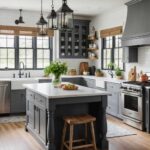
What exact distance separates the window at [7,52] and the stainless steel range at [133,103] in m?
3.57

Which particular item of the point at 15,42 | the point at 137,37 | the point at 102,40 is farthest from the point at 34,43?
the point at 137,37

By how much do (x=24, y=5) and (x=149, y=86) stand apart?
3910mm

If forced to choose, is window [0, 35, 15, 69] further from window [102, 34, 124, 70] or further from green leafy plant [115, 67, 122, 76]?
green leafy plant [115, 67, 122, 76]

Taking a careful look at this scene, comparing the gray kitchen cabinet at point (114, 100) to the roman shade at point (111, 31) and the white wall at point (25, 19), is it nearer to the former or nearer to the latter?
the roman shade at point (111, 31)

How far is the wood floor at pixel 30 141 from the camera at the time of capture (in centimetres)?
436

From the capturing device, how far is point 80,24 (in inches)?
335

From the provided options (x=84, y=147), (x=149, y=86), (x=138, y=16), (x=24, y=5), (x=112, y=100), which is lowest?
(x=84, y=147)

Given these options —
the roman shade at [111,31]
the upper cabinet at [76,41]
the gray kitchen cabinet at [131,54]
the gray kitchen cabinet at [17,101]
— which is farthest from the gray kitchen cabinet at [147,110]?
the upper cabinet at [76,41]

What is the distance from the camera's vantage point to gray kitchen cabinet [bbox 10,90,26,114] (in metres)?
6.74

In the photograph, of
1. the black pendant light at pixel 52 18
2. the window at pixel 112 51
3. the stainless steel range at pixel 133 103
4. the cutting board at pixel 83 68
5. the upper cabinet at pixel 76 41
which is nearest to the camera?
the black pendant light at pixel 52 18

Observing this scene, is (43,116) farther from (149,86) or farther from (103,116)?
(149,86)

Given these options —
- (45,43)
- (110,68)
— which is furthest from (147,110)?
(45,43)

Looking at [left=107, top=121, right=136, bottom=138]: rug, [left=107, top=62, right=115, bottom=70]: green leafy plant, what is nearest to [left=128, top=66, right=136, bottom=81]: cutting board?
[left=107, top=62, right=115, bottom=70]: green leafy plant

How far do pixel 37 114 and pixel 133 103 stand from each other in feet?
7.24
